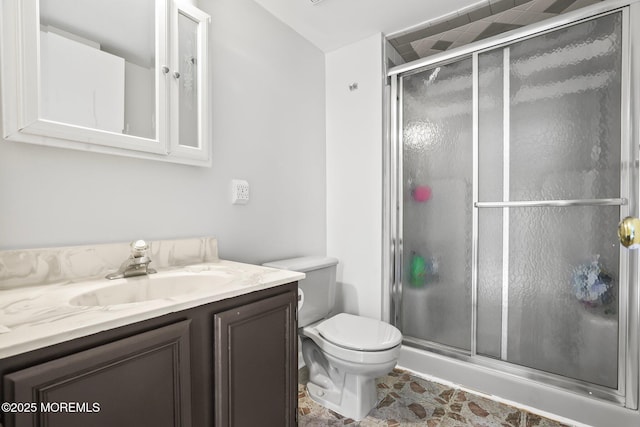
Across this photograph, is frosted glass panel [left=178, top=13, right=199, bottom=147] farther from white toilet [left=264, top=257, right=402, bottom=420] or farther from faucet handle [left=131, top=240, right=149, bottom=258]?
white toilet [left=264, top=257, right=402, bottom=420]

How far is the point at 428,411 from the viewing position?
5.25ft

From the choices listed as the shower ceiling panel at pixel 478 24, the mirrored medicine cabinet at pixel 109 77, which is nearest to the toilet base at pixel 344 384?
the mirrored medicine cabinet at pixel 109 77

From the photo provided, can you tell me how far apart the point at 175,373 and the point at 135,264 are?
0.49m

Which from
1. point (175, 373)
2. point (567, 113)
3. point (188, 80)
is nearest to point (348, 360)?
point (175, 373)

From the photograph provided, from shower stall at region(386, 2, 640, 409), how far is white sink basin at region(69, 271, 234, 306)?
1.35 metres

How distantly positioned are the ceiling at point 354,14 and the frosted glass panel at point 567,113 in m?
0.52

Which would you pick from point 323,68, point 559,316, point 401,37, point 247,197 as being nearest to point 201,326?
point 247,197

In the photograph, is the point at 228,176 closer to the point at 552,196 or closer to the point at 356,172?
the point at 356,172

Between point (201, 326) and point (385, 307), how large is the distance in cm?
151

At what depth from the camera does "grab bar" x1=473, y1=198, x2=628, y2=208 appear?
1477 mm

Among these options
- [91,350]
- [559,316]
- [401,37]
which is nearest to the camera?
[91,350]

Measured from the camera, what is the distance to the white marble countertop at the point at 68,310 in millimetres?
576

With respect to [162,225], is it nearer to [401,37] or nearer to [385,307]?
[385,307]

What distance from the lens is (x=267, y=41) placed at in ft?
6.10
